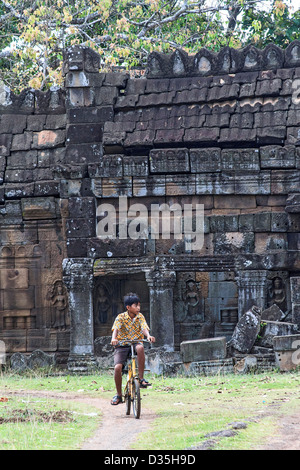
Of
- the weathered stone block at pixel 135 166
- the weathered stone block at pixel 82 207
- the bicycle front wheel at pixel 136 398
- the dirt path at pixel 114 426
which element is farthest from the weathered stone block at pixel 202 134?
the bicycle front wheel at pixel 136 398

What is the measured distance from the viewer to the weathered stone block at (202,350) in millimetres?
15047

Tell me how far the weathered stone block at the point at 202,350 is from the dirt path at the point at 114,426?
2321 mm

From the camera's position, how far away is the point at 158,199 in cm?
1750

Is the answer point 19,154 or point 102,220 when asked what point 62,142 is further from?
point 102,220

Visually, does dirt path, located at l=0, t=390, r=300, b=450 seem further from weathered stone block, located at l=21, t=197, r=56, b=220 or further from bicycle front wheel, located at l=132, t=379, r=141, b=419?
weathered stone block, located at l=21, t=197, r=56, b=220

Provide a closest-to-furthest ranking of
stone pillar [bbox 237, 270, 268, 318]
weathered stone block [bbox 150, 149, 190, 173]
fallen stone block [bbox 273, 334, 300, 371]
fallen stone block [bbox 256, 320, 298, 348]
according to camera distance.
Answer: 1. fallen stone block [bbox 273, 334, 300, 371]
2. fallen stone block [bbox 256, 320, 298, 348]
3. stone pillar [bbox 237, 270, 268, 318]
4. weathered stone block [bbox 150, 149, 190, 173]

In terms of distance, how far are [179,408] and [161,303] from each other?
524 cm

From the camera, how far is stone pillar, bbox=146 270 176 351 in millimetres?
16594

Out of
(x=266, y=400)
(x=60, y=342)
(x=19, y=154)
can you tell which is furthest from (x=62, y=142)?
(x=266, y=400)

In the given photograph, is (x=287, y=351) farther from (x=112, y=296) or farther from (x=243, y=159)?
(x=112, y=296)

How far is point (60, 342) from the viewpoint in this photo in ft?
60.0

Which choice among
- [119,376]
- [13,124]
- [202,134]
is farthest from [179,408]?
[13,124]

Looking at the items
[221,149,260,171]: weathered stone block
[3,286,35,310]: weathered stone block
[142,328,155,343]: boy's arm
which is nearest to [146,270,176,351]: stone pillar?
[221,149,260,171]: weathered stone block

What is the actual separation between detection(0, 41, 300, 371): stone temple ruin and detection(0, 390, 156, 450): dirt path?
3471 mm
